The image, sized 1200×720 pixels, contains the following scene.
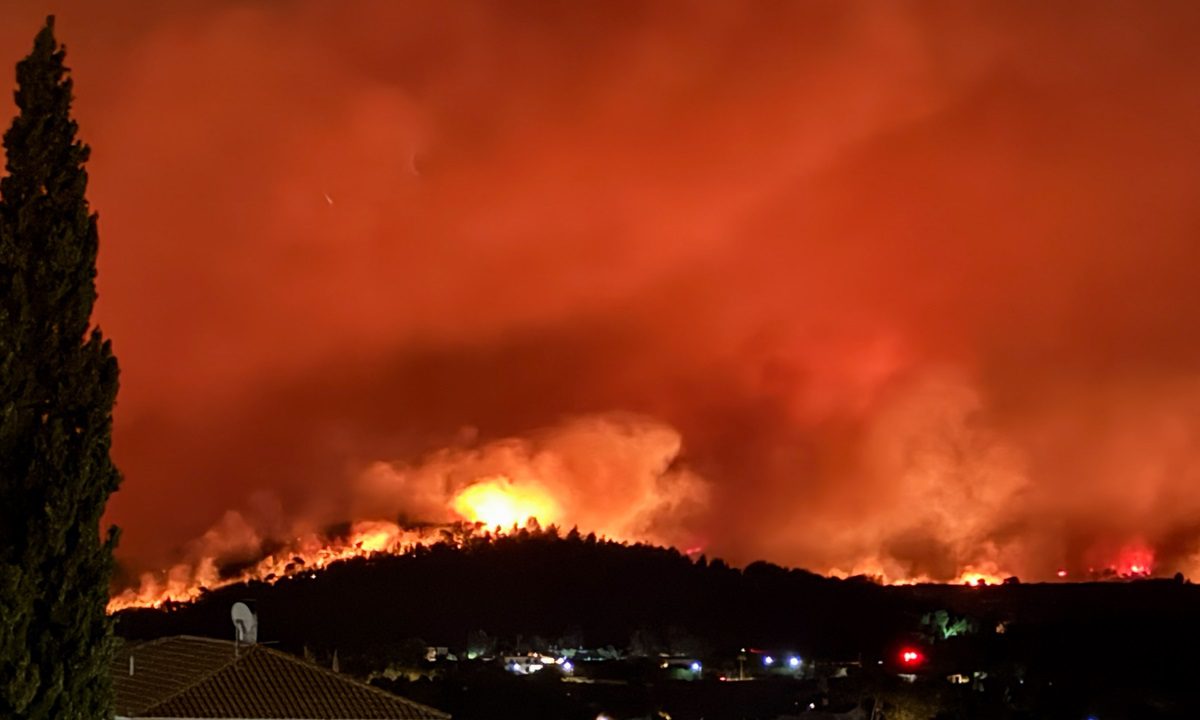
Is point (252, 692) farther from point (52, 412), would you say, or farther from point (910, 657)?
point (910, 657)

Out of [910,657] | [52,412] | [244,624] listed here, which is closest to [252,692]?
[244,624]

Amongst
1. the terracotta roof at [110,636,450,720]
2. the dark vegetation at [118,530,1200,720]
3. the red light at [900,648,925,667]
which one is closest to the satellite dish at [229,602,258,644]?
the terracotta roof at [110,636,450,720]

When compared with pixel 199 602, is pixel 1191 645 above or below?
below

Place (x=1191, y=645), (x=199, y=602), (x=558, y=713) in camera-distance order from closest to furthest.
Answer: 1. (x=558, y=713)
2. (x=1191, y=645)
3. (x=199, y=602)

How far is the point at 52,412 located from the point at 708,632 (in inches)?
3169

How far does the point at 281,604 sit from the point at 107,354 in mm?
85977

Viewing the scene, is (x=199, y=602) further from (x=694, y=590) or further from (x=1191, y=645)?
(x=1191, y=645)

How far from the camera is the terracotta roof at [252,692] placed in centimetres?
3322

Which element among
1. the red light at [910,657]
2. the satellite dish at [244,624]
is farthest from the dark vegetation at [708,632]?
the satellite dish at [244,624]

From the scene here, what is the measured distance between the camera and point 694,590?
115 meters

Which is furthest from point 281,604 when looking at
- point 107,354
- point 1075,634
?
point 107,354

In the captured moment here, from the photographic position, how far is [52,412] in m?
22.9

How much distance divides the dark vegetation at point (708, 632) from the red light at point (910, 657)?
732 mm

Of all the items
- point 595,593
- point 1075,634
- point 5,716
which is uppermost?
point 595,593
